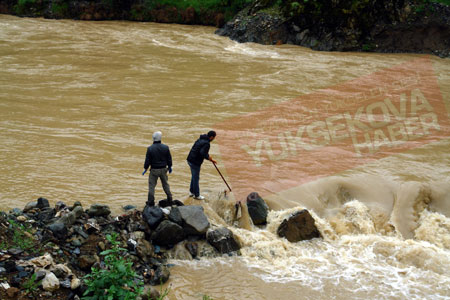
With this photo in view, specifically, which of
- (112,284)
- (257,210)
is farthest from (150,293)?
(257,210)

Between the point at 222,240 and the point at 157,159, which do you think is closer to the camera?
the point at 157,159

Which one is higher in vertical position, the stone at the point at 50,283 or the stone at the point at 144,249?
the stone at the point at 50,283

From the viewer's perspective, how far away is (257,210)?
1005cm

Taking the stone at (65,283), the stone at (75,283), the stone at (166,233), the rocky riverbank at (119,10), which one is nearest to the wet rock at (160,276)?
the stone at (166,233)

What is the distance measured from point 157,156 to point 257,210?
2.72 m

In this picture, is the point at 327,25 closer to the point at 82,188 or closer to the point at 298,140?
the point at 298,140

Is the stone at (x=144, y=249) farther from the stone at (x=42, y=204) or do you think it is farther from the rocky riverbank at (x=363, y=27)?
the rocky riverbank at (x=363, y=27)

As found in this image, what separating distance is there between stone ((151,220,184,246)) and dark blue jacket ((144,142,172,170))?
1.14 metres

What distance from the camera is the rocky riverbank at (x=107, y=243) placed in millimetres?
6621

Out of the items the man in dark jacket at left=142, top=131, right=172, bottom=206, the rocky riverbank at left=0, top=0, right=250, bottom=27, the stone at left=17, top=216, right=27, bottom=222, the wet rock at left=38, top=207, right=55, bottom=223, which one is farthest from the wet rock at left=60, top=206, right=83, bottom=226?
the rocky riverbank at left=0, top=0, right=250, bottom=27

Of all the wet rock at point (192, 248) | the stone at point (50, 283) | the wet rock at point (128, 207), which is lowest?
the wet rock at point (192, 248)

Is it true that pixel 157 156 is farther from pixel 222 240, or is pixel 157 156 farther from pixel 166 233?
pixel 222 240

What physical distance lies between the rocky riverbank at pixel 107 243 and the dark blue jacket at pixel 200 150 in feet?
3.19

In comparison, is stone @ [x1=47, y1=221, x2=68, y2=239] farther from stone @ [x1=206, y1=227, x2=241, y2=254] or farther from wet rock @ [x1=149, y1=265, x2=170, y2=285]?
stone @ [x1=206, y1=227, x2=241, y2=254]
